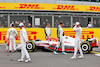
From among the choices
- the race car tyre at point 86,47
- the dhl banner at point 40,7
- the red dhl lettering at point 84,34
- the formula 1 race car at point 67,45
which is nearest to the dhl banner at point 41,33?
the red dhl lettering at point 84,34

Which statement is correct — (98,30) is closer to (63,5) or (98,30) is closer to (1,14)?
(63,5)

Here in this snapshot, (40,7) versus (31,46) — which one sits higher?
(40,7)

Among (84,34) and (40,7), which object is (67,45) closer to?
(84,34)

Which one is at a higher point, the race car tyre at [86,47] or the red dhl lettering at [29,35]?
the red dhl lettering at [29,35]

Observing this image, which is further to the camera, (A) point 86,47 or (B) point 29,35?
(B) point 29,35

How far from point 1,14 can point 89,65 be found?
1451 cm

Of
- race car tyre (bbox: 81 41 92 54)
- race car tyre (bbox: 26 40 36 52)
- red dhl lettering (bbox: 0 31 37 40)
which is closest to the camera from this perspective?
race car tyre (bbox: 81 41 92 54)

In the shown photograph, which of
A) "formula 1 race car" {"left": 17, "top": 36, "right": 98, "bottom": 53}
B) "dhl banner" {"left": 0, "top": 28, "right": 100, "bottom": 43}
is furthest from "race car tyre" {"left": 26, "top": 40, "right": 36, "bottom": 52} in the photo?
"dhl banner" {"left": 0, "top": 28, "right": 100, "bottom": 43}

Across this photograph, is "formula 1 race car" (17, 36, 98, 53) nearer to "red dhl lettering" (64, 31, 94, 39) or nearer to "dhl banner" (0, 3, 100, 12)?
"red dhl lettering" (64, 31, 94, 39)

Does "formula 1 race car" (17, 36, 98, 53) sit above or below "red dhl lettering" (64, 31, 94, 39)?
below

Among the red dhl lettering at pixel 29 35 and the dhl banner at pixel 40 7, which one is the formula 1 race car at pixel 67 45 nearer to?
the red dhl lettering at pixel 29 35

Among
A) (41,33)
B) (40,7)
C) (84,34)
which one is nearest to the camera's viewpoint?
(41,33)

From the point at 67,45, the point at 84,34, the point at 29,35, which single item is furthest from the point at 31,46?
the point at 84,34

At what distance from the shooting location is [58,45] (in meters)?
9.84
